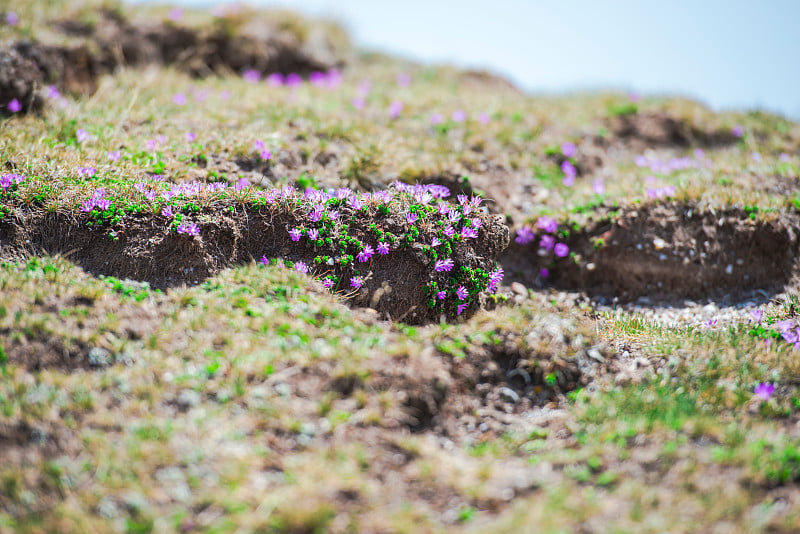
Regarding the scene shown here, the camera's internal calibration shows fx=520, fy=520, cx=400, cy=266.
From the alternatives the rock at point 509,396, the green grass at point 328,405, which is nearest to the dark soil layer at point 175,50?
the green grass at point 328,405

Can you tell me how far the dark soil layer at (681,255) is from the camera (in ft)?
18.4

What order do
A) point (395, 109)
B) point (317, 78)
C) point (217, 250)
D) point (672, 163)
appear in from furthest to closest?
point (317, 78) → point (395, 109) → point (672, 163) → point (217, 250)

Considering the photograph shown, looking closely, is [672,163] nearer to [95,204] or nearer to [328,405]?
[328,405]

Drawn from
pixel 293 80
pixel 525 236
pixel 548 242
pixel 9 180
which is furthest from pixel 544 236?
pixel 293 80

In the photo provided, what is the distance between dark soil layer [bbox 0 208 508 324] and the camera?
4.26 meters

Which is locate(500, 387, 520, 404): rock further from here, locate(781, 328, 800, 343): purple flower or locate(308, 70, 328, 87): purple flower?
locate(308, 70, 328, 87): purple flower

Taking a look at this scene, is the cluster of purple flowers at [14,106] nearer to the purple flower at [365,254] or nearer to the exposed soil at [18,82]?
the exposed soil at [18,82]

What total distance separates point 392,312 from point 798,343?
328 centimetres

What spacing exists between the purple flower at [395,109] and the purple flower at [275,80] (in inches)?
89.4

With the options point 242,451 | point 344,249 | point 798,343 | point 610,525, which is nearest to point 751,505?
point 610,525

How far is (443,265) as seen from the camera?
462 cm

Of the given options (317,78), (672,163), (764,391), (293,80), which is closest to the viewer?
(764,391)

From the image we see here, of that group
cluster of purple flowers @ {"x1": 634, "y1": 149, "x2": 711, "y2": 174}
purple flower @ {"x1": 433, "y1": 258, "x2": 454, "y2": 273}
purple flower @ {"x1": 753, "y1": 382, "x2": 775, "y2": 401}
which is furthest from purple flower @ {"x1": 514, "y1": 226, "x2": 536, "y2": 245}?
purple flower @ {"x1": 753, "y1": 382, "x2": 775, "y2": 401}

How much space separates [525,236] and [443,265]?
1707mm
